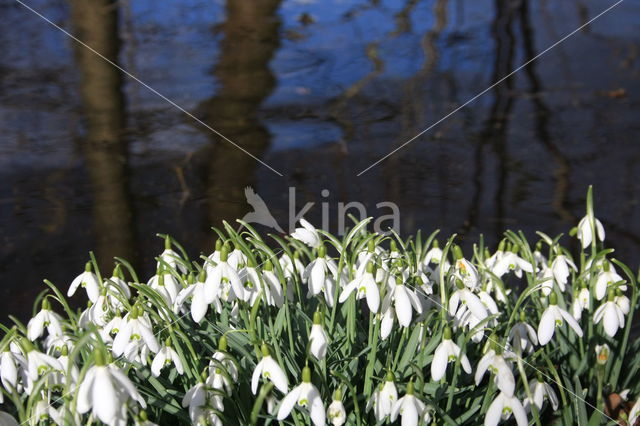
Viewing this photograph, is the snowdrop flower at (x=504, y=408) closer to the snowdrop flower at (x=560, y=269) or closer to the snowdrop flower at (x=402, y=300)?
the snowdrop flower at (x=402, y=300)

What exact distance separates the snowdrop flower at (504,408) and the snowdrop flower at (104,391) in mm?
632

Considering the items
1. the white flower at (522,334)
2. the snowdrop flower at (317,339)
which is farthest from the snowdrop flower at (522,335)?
the snowdrop flower at (317,339)

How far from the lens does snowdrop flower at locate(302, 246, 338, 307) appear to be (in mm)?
1513

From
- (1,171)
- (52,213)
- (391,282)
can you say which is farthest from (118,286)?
(1,171)

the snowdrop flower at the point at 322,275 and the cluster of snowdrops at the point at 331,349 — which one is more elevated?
the snowdrop flower at the point at 322,275

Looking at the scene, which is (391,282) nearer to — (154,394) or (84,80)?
(154,394)

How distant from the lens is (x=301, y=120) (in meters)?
4.85

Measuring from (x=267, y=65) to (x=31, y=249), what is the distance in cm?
285

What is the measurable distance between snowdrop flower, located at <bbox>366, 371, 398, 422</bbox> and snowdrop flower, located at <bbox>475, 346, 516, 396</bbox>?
0.58 ft

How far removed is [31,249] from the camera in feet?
11.2

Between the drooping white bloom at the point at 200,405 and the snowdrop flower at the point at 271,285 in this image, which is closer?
the drooping white bloom at the point at 200,405

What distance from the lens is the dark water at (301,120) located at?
12.1 feet

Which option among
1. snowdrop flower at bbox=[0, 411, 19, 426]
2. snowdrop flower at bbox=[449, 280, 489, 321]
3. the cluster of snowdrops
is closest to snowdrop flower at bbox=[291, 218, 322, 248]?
the cluster of snowdrops

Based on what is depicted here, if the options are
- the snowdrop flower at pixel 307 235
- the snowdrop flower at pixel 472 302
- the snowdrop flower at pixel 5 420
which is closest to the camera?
the snowdrop flower at pixel 5 420
